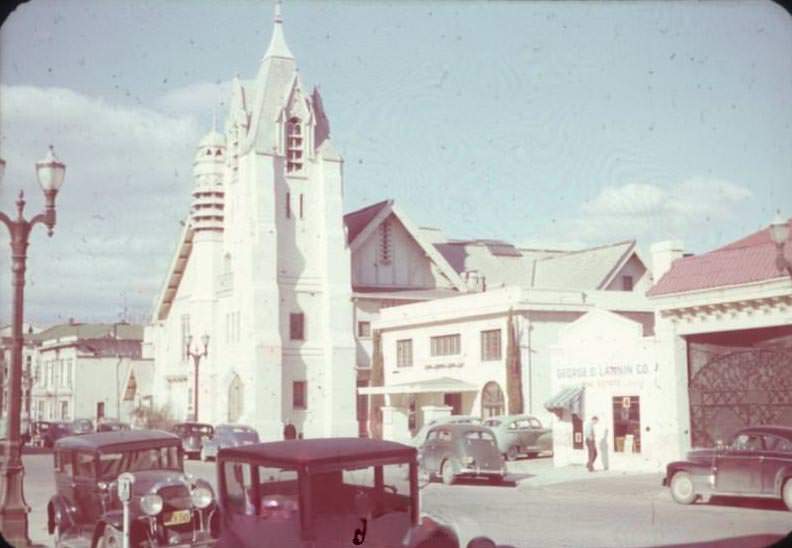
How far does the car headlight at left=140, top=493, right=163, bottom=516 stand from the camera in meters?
6.64

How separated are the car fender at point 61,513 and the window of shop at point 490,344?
8.41m

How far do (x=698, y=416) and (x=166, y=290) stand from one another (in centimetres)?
631

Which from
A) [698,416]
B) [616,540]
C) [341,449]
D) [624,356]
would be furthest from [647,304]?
[341,449]

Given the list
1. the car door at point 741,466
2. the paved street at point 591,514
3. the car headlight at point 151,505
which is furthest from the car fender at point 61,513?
the car door at point 741,466

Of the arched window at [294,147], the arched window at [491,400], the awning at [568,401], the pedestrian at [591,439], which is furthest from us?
the arched window at [491,400]

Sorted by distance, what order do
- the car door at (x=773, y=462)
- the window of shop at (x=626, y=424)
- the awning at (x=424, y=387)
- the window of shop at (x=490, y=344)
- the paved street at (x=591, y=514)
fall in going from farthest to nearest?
the window of shop at (x=490, y=344), the window of shop at (x=626, y=424), the awning at (x=424, y=387), the car door at (x=773, y=462), the paved street at (x=591, y=514)

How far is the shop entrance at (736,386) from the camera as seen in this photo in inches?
419

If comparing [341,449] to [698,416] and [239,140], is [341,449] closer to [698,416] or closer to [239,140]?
[239,140]

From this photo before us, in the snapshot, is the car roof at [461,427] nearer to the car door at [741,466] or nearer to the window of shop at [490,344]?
the window of shop at [490,344]

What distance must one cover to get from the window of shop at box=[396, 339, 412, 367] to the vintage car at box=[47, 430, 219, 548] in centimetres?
542

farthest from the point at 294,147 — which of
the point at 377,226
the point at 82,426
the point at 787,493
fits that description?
the point at 787,493

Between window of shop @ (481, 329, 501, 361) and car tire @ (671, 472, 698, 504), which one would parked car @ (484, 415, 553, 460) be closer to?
window of shop @ (481, 329, 501, 361)

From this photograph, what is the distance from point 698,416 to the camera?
37.0 feet

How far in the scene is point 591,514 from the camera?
31.2 ft
